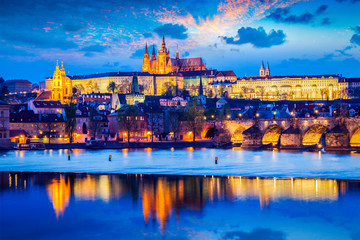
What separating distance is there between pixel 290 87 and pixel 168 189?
158m

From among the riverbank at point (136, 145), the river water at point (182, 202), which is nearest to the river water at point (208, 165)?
the river water at point (182, 202)

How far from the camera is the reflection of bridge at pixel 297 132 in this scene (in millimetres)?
49344

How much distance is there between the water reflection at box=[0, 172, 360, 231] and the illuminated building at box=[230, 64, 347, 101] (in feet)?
468

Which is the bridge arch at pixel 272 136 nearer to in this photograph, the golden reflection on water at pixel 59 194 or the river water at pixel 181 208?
the river water at pixel 181 208

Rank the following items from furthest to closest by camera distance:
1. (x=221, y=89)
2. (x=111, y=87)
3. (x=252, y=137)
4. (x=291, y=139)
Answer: (x=221, y=89)
(x=111, y=87)
(x=252, y=137)
(x=291, y=139)

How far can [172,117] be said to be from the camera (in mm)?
73750

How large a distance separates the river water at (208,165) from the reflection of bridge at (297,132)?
2679 mm

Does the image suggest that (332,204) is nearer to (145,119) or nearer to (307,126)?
(307,126)

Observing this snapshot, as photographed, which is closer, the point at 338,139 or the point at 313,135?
the point at 338,139

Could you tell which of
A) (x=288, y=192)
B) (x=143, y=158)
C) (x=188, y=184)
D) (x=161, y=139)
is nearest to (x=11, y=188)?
(x=188, y=184)

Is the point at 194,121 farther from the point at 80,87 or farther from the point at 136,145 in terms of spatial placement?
the point at 80,87

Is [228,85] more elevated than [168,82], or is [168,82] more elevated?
[168,82]

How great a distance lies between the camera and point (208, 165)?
39.7 meters

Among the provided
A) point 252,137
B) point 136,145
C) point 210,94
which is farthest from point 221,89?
point 252,137
